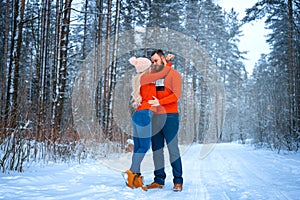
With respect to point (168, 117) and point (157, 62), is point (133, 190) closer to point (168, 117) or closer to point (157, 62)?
point (168, 117)

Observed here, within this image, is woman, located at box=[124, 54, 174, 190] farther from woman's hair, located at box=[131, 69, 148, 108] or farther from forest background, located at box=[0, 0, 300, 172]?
forest background, located at box=[0, 0, 300, 172]

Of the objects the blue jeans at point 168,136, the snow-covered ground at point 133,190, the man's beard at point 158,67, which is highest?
the man's beard at point 158,67

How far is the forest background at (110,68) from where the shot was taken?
628 cm

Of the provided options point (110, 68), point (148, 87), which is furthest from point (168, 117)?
point (110, 68)

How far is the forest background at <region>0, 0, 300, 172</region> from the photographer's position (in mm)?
6281

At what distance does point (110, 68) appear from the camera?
14.6m

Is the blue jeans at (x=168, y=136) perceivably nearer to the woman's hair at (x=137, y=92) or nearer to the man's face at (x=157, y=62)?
the woman's hair at (x=137, y=92)

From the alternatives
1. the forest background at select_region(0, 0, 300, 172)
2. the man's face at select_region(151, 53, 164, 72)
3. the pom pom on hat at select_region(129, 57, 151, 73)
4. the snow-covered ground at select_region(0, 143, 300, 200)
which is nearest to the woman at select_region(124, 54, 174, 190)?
the pom pom on hat at select_region(129, 57, 151, 73)

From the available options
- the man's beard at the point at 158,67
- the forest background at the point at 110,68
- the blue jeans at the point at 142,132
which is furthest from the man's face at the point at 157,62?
the forest background at the point at 110,68

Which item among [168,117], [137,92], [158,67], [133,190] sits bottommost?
[133,190]

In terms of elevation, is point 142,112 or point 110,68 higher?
point 110,68

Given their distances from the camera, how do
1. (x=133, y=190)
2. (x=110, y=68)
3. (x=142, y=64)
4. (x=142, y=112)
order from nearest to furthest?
(x=133, y=190) < (x=142, y=112) < (x=142, y=64) < (x=110, y=68)

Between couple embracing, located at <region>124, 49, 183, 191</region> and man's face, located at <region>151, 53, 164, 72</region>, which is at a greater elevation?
man's face, located at <region>151, 53, 164, 72</region>

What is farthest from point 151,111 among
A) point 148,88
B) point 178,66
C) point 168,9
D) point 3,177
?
point 178,66
